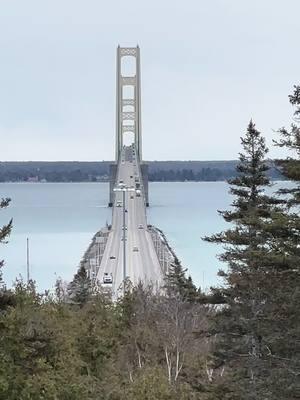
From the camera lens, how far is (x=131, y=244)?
59.4 m

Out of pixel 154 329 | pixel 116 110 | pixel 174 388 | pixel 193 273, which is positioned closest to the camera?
pixel 174 388

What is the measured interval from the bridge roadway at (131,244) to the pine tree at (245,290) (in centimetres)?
1734

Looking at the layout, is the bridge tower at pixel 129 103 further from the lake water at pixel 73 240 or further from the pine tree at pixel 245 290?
the pine tree at pixel 245 290

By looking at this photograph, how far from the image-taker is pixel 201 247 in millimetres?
65812

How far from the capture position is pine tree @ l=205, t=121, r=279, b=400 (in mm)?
9875

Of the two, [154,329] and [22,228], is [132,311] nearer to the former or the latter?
[154,329]

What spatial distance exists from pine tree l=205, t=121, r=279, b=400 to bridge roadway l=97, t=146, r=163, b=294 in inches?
683

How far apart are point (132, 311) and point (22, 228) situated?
2724 inches

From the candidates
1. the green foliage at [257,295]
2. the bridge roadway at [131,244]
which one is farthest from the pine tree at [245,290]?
the bridge roadway at [131,244]

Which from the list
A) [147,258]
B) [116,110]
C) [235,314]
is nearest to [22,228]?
[116,110]

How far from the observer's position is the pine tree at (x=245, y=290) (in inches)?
389

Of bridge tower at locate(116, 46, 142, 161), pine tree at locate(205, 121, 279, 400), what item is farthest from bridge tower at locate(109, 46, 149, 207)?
pine tree at locate(205, 121, 279, 400)

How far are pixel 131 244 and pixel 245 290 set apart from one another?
159ft

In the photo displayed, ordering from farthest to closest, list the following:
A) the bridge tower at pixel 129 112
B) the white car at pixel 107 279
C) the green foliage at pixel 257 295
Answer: the bridge tower at pixel 129 112
the white car at pixel 107 279
the green foliage at pixel 257 295
